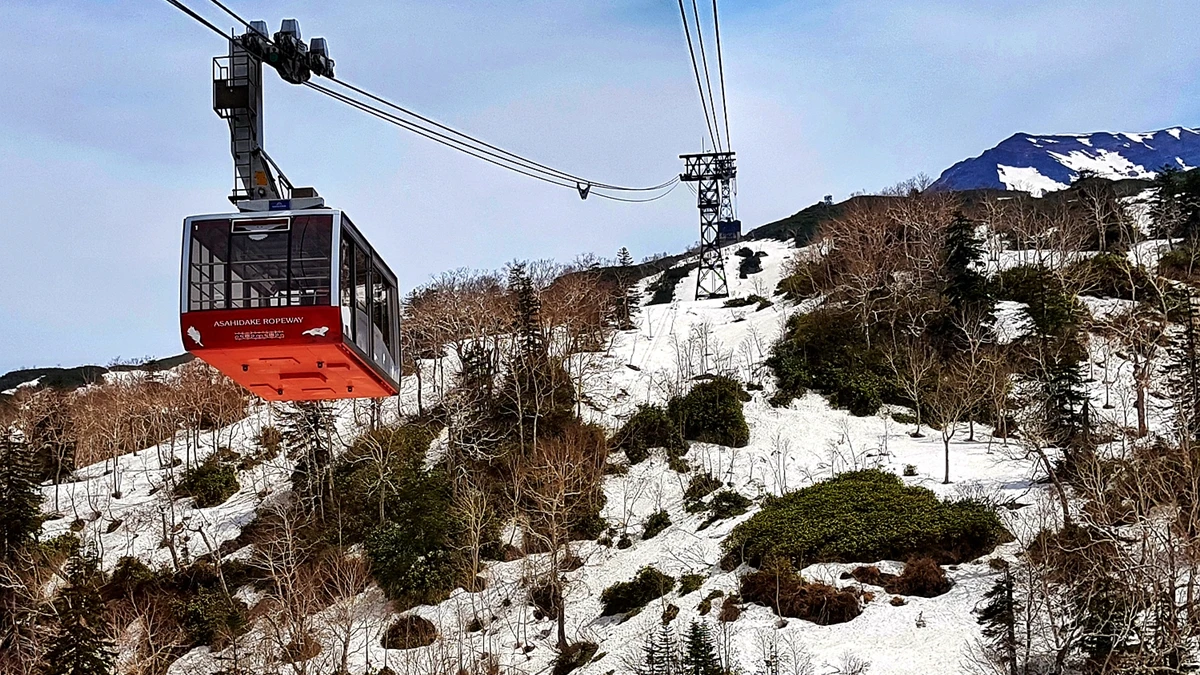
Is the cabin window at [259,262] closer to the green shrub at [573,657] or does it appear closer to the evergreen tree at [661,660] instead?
the evergreen tree at [661,660]

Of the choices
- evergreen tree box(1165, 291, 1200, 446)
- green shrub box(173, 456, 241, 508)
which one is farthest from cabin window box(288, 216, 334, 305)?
green shrub box(173, 456, 241, 508)

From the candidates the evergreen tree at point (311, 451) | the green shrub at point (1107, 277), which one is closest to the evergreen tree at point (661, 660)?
the evergreen tree at point (311, 451)

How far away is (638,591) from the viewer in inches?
1415

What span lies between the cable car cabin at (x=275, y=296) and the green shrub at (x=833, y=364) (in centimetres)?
3868

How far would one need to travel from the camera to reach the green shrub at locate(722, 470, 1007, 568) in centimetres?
3381

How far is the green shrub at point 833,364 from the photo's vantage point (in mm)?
49906

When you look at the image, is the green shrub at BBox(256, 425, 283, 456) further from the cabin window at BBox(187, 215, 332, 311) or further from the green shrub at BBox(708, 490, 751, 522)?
the cabin window at BBox(187, 215, 332, 311)

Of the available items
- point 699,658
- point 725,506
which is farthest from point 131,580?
point 699,658

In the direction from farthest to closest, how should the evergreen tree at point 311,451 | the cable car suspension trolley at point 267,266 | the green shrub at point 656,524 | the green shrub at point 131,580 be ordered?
the evergreen tree at point 311,451 → the green shrub at point 131,580 → the green shrub at point 656,524 → the cable car suspension trolley at point 267,266

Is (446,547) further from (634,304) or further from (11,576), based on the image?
(634,304)

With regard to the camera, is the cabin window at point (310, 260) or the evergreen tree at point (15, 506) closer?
the cabin window at point (310, 260)

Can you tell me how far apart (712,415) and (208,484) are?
2316 centimetres

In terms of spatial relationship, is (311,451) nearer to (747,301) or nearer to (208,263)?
(747,301)

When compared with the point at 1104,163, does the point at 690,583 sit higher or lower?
lower
